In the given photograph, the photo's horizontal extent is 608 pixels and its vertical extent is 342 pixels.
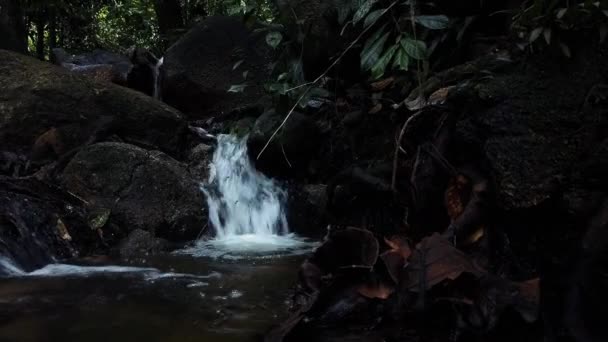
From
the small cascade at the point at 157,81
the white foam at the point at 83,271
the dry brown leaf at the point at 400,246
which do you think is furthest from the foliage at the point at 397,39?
the small cascade at the point at 157,81

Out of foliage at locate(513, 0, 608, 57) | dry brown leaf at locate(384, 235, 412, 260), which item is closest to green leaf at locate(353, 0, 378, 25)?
foliage at locate(513, 0, 608, 57)

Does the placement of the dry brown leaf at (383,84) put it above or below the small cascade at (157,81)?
below

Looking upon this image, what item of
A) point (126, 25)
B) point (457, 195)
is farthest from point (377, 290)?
point (126, 25)

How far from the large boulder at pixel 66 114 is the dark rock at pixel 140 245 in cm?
184

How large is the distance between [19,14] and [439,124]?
24.4 ft

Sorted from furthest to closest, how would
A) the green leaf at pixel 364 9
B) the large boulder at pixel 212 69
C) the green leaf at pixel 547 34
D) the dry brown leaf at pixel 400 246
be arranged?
the large boulder at pixel 212 69 → the green leaf at pixel 364 9 → the green leaf at pixel 547 34 → the dry brown leaf at pixel 400 246

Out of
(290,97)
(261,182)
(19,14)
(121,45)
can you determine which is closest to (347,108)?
(290,97)

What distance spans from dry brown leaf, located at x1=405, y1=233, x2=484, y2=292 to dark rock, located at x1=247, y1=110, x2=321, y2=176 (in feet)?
9.75

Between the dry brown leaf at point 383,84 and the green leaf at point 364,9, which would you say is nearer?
the green leaf at point 364,9

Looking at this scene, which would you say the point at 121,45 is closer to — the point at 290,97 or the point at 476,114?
the point at 290,97

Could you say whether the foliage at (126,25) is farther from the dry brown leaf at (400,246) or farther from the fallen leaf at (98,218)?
the dry brown leaf at (400,246)

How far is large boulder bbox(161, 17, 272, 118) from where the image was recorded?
26.0ft

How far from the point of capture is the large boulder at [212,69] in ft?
26.0

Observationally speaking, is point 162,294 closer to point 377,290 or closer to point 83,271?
point 83,271
